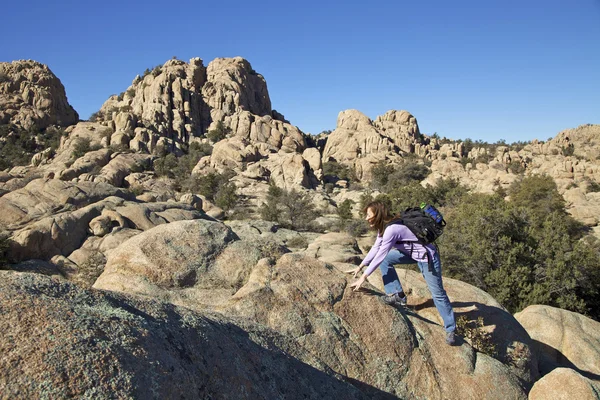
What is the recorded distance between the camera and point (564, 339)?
880cm

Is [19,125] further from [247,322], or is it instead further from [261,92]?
→ [247,322]

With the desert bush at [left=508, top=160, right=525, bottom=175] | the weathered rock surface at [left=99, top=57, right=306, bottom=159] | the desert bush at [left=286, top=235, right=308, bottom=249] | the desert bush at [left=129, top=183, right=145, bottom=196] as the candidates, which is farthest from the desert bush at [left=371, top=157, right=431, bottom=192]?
the desert bush at [left=286, top=235, right=308, bottom=249]

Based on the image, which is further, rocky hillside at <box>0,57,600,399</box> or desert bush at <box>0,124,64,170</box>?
desert bush at <box>0,124,64,170</box>

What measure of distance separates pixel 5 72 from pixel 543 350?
72.6 metres

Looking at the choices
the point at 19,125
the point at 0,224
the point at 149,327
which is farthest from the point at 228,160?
the point at 149,327

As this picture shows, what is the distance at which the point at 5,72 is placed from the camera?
5794 centimetres

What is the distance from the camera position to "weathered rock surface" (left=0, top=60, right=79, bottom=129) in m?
56.0

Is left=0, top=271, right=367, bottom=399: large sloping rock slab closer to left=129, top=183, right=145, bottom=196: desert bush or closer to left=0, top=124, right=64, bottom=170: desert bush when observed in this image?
left=129, top=183, right=145, bottom=196: desert bush

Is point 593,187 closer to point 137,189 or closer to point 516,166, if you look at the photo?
point 516,166

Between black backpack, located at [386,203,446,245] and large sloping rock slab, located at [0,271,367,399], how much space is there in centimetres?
244

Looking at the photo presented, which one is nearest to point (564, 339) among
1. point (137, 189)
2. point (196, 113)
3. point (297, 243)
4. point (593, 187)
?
point (297, 243)

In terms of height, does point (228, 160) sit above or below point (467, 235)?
above

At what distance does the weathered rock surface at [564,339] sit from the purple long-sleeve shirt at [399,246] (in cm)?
418

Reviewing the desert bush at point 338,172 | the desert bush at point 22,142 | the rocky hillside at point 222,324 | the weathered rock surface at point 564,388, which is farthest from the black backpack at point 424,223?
the desert bush at point 22,142
